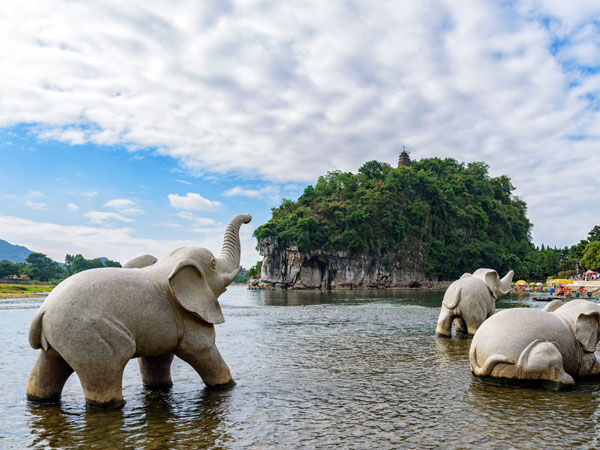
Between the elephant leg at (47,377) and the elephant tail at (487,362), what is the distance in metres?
6.10

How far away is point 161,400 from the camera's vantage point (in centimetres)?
687

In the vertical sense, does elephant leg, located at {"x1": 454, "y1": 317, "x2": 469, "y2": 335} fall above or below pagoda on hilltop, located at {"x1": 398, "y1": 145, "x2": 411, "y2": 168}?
below

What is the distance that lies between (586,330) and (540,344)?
1.02 metres

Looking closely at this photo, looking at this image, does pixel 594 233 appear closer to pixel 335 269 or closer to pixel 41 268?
pixel 335 269

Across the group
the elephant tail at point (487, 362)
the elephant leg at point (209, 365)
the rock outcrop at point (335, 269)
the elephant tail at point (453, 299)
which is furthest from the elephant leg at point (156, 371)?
the rock outcrop at point (335, 269)

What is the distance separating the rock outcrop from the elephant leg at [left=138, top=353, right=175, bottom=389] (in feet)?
244

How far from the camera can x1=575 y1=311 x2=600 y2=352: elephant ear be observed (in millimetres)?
7293

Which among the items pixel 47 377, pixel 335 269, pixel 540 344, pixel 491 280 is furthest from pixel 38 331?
pixel 335 269

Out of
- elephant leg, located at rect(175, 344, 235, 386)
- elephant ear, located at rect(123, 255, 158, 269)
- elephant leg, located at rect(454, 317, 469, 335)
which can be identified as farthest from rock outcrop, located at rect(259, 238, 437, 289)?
elephant leg, located at rect(175, 344, 235, 386)

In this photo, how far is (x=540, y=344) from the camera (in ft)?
22.6

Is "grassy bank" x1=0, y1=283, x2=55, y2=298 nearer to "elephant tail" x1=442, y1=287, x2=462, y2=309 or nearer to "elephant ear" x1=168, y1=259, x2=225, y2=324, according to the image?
"elephant tail" x1=442, y1=287, x2=462, y2=309

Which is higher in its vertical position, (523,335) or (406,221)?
(406,221)

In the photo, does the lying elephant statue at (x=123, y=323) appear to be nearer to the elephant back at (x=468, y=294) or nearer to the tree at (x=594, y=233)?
the elephant back at (x=468, y=294)

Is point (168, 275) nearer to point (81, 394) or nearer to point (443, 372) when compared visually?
point (81, 394)
